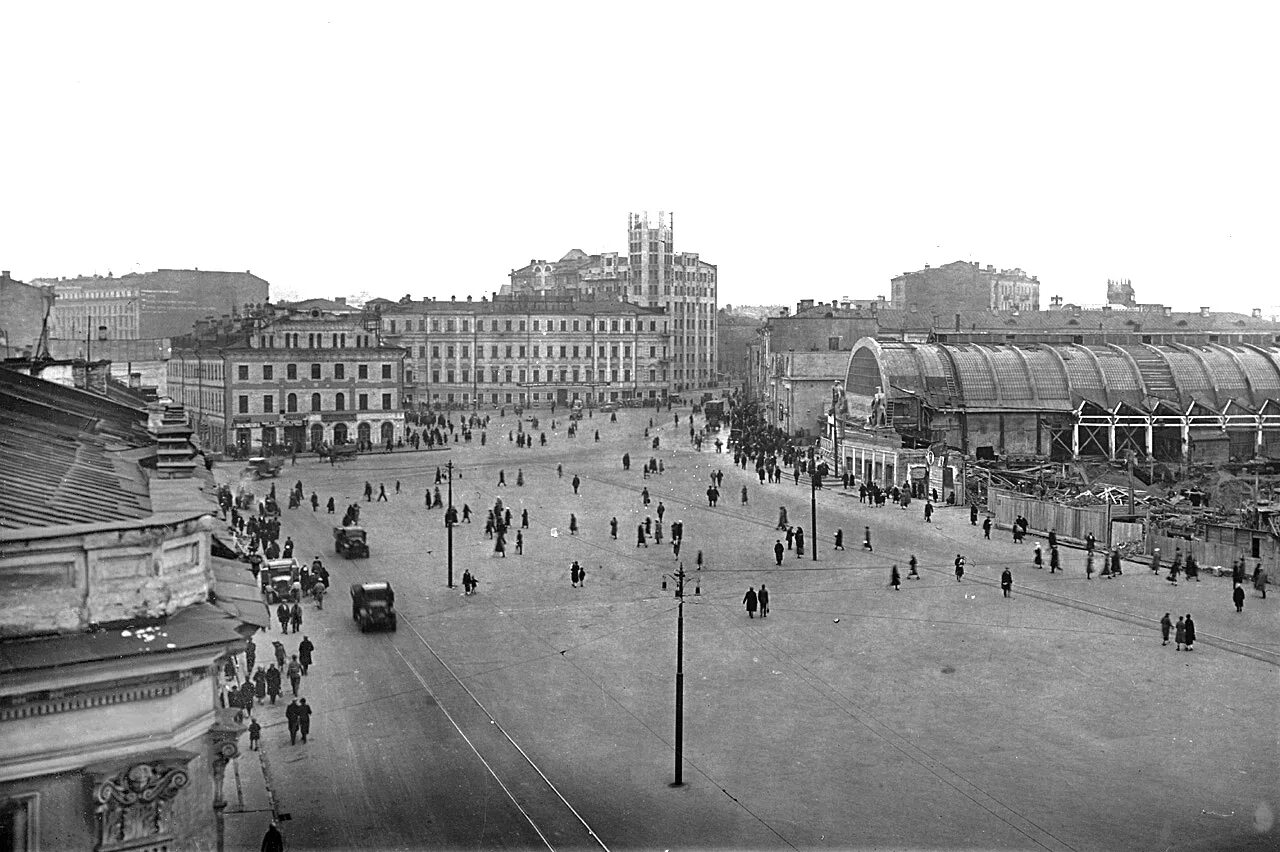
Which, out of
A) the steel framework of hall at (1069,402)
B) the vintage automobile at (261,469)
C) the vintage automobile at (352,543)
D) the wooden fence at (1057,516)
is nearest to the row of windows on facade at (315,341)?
the vintage automobile at (261,469)

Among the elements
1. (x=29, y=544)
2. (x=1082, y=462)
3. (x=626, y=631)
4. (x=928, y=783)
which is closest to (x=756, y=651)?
(x=626, y=631)

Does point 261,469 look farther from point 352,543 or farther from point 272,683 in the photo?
point 272,683

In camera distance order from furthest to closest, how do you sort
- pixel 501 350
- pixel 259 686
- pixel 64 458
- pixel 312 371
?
1. pixel 501 350
2. pixel 312 371
3. pixel 259 686
4. pixel 64 458

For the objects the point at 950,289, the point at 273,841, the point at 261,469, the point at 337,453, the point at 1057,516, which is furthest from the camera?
the point at 950,289

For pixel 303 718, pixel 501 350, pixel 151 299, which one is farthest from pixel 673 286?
pixel 303 718

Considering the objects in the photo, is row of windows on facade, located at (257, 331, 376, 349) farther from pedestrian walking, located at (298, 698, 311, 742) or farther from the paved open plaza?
pedestrian walking, located at (298, 698, 311, 742)

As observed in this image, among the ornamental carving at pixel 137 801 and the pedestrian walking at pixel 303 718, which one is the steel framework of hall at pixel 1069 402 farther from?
the ornamental carving at pixel 137 801
